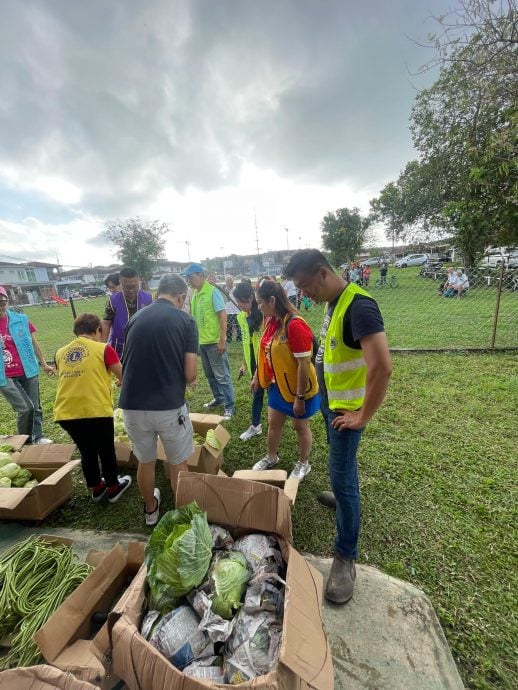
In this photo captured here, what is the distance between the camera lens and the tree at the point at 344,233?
36.1 metres

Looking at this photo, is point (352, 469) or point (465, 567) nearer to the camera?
point (352, 469)

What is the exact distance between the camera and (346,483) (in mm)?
1768

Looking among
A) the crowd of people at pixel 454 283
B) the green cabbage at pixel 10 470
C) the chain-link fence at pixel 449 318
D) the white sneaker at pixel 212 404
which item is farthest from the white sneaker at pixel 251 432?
the crowd of people at pixel 454 283

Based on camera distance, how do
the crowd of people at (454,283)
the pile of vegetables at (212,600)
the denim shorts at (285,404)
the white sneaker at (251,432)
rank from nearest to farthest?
1. the pile of vegetables at (212,600)
2. the denim shorts at (285,404)
3. the white sneaker at (251,432)
4. the crowd of people at (454,283)

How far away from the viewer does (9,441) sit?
3229mm

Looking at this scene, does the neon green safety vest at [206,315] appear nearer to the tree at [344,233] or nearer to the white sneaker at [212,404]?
the white sneaker at [212,404]

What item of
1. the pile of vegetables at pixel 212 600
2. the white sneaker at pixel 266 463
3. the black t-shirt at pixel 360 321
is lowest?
the white sneaker at pixel 266 463

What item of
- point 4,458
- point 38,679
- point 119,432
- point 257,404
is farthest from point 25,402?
point 38,679

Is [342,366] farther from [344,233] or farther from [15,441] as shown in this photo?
[344,233]

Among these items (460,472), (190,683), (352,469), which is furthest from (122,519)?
(460,472)

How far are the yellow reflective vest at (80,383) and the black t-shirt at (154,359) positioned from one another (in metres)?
0.51

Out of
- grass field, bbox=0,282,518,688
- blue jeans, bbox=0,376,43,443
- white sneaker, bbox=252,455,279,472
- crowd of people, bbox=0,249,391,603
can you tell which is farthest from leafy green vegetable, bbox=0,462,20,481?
white sneaker, bbox=252,455,279,472

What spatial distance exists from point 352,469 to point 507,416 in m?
3.24

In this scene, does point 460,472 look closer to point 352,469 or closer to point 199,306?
point 352,469
